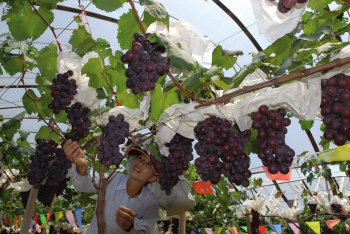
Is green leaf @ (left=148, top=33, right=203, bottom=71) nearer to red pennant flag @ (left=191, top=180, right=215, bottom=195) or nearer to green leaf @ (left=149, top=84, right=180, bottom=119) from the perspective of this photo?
green leaf @ (left=149, top=84, right=180, bottom=119)

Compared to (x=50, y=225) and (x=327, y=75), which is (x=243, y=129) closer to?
(x=327, y=75)

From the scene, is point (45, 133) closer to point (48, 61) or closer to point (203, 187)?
point (48, 61)

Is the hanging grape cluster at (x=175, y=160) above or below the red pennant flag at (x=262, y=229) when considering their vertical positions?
above

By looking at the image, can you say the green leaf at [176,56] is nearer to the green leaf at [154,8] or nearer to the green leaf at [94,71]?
the green leaf at [154,8]

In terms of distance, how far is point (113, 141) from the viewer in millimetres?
1644

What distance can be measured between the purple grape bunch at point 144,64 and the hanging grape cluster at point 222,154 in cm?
51

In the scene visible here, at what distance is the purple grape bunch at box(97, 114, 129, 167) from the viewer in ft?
5.28

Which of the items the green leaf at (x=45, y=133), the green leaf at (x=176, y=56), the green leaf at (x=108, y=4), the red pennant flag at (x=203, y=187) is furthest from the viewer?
the red pennant flag at (x=203, y=187)

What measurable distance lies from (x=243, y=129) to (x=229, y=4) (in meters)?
2.41

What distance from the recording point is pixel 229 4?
127 inches

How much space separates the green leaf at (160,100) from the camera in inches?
63.4

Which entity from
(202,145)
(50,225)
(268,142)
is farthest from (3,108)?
(268,142)

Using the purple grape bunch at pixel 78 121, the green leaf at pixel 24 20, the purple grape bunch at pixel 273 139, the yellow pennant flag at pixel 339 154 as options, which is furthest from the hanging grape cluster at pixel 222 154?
the green leaf at pixel 24 20

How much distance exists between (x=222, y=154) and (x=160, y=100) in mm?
552
